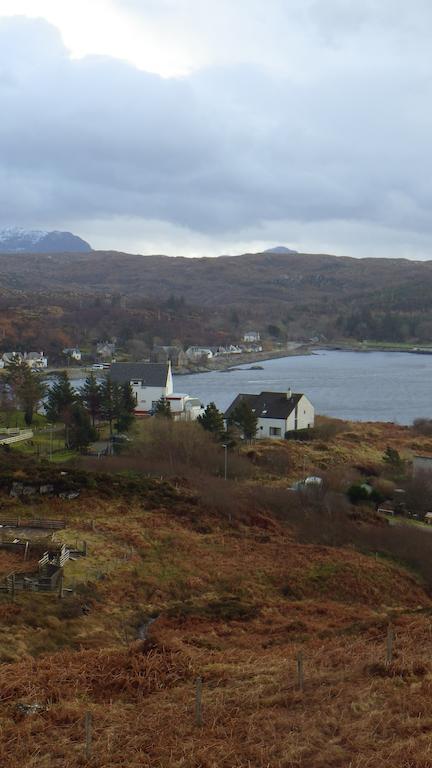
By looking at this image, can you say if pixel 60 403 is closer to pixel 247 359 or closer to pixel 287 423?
pixel 287 423

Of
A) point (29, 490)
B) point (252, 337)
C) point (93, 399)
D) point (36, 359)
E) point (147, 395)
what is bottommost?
point (29, 490)

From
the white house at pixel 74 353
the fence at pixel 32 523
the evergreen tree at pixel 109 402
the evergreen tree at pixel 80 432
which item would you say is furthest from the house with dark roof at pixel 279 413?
the white house at pixel 74 353

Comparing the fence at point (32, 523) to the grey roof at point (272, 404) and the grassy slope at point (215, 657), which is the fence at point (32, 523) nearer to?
the grassy slope at point (215, 657)

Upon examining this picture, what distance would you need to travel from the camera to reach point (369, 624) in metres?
11.1

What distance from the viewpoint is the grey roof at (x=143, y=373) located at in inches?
1609

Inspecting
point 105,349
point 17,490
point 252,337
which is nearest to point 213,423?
point 17,490

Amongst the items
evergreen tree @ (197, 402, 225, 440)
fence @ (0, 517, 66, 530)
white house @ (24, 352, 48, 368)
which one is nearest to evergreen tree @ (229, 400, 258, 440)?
evergreen tree @ (197, 402, 225, 440)

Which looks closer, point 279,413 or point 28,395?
point 28,395

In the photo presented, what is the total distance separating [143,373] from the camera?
41.6m

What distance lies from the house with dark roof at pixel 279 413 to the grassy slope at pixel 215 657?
16366 mm

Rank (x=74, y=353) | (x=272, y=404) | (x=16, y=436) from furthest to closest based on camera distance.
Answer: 1. (x=74, y=353)
2. (x=272, y=404)
3. (x=16, y=436)

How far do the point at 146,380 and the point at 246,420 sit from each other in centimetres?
1049

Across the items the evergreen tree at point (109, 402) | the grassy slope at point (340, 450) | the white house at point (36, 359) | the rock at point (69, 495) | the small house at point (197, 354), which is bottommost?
the grassy slope at point (340, 450)

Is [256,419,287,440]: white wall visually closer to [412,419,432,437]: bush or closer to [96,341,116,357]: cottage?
[412,419,432,437]: bush
